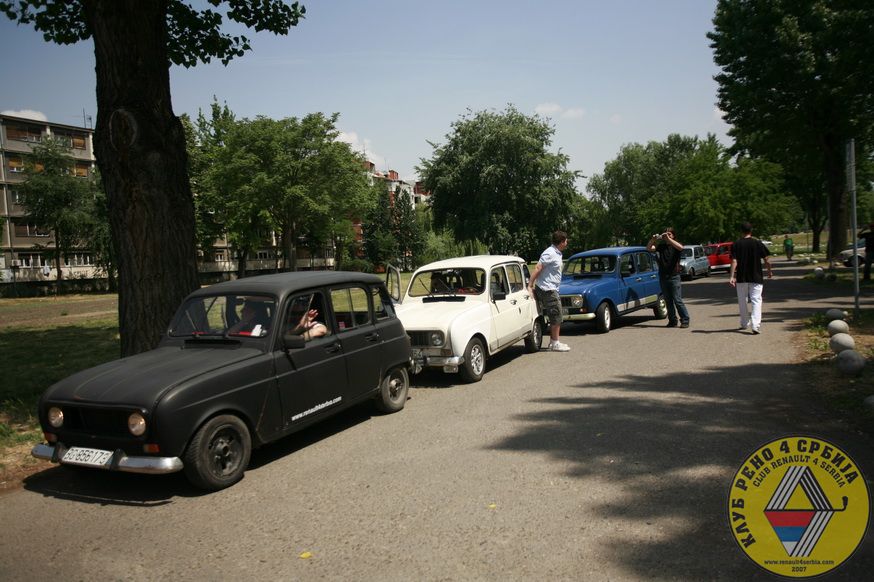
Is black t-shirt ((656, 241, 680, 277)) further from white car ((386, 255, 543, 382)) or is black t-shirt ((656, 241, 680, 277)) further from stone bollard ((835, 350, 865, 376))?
stone bollard ((835, 350, 865, 376))

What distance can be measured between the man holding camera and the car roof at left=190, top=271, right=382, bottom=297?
→ 825 centimetres

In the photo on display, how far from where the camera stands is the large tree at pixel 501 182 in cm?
4666

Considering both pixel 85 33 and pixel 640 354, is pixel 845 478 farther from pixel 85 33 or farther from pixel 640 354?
pixel 85 33

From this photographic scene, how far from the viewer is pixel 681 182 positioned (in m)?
43.2

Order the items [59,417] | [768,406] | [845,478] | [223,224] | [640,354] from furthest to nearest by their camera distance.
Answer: [223,224], [640,354], [768,406], [59,417], [845,478]

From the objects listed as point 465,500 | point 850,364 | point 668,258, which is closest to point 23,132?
point 668,258

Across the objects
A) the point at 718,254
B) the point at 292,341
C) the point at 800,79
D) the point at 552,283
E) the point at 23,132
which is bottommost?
the point at 292,341

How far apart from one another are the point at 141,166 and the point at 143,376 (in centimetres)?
360

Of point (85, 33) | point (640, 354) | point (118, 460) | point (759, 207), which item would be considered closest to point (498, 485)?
point (118, 460)

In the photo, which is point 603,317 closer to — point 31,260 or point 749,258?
point 749,258

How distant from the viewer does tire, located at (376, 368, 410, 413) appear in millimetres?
7625

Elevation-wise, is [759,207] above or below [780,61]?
below

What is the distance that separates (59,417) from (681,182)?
43804 mm

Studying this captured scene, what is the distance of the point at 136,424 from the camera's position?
497 cm
